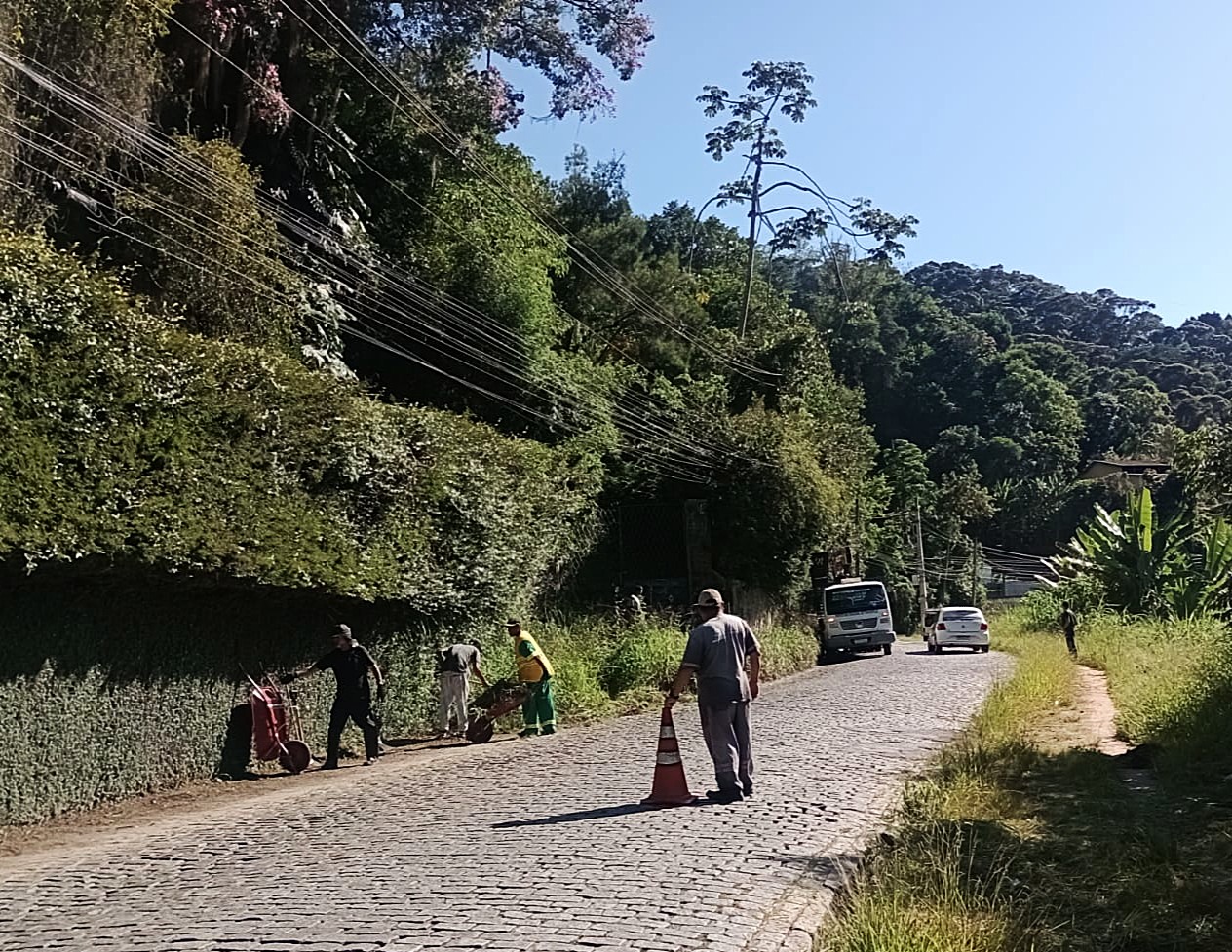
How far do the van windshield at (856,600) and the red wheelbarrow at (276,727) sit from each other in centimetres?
2455

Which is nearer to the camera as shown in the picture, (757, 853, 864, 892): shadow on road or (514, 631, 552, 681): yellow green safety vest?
(757, 853, 864, 892): shadow on road

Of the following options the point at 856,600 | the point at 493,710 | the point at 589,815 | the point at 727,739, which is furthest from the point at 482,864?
the point at 856,600

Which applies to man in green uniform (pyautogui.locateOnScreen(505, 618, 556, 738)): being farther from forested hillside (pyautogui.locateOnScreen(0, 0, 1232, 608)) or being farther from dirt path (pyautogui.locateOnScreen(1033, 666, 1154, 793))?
dirt path (pyautogui.locateOnScreen(1033, 666, 1154, 793))

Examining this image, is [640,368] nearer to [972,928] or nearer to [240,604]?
[240,604]

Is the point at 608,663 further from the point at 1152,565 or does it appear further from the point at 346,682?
the point at 1152,565

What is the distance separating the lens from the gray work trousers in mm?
10023

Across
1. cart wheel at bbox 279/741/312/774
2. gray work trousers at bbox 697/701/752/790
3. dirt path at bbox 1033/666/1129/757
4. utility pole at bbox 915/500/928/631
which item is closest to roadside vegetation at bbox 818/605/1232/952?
dirt path at bbox 1033/666/1129/757

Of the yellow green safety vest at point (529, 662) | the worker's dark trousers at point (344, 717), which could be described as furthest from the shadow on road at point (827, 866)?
the yellow green safety vest at point (529, 662)

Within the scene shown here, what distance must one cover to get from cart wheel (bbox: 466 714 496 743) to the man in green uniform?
2.26ft

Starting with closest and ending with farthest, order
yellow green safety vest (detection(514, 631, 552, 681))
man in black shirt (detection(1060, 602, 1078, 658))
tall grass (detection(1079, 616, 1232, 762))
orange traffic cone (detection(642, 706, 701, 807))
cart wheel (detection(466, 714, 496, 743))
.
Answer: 1. orange traffic cone (detection(642, 706, 701, 807))
2. tall grass (detection(1079, 616, 1232, 762))
3. yellow green safety vest (detection(514, 631, 552, 681))
4. cart wheel (detection(466, 714, 496, 743))
5. man in black shirt (detection(1060, 602, 1078, 658))

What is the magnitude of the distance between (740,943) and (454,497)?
42.5ft

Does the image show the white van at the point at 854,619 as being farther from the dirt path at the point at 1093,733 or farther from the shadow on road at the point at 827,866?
the shadow on road at the point at 827,866

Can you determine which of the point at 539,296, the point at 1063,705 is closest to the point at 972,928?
the point at 1063,705

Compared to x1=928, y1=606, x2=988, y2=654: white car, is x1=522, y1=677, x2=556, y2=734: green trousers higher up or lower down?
higher up
